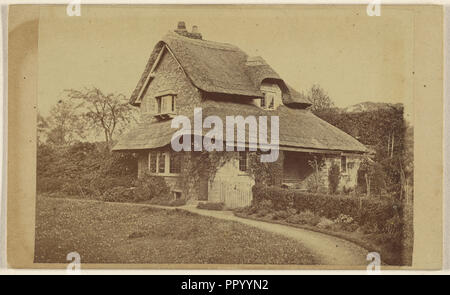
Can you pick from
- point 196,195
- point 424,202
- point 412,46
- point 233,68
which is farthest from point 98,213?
point 412,46

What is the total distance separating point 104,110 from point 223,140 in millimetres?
2824

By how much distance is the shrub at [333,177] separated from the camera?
9422 mm

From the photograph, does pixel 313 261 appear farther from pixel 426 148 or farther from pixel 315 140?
pixel 426 148

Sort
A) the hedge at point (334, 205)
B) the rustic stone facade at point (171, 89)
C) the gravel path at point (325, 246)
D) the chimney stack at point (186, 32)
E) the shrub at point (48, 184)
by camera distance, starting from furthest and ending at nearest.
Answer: the rustic stone facade at point (171, 89), the shrub at point (48, 184), the chimney stack at point (186, 32), the hedge at point (334, 205), the gravel path at point (325, 246)

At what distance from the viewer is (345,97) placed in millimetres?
9469

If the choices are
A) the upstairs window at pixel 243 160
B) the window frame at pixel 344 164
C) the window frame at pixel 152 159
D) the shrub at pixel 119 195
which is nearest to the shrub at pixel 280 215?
the upstairs window at pixel 243 160

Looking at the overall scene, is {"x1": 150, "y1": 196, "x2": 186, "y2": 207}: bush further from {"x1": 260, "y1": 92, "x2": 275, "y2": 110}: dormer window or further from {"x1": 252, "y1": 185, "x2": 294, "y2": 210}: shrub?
{"x1": 260, "y1": 92, "x2": 275, "y2": 110}: dormer window

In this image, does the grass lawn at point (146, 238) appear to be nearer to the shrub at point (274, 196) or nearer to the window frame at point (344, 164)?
the shrub at point (274, 196)

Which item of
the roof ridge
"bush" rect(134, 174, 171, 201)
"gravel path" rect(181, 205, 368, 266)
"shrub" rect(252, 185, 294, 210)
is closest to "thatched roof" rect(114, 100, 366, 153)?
"bush" rect(134, 174, 171, 201)

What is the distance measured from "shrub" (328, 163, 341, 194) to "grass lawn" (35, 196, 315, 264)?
5.18 ft

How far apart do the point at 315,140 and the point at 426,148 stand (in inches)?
98.2

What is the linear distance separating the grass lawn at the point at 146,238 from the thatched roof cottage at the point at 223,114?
0.76 meters

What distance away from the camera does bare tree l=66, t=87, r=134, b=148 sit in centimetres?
947

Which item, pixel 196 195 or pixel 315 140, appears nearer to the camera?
pixel 196 195
